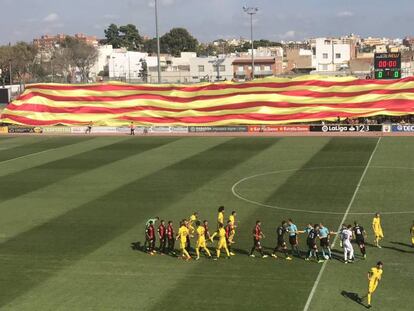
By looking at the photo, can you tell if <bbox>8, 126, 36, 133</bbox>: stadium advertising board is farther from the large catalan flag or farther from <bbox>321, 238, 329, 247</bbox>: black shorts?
<bbox>321, 238, 329, 247</bbox>: black shorts

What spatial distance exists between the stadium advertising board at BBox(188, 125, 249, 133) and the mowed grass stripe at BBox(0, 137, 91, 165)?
37.2 ft

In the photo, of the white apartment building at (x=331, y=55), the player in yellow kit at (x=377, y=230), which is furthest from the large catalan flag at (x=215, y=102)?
the white apartment building at (x=331, y=55)

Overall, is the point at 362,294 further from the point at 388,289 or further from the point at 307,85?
the point at 307,85

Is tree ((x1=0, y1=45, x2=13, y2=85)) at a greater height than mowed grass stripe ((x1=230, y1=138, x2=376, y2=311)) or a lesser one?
greater

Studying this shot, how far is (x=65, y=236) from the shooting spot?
76.5 ft

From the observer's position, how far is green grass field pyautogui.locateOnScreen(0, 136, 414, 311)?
17172mm

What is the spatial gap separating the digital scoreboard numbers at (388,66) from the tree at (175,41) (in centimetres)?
13857

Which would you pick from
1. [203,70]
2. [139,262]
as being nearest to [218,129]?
[139,262]

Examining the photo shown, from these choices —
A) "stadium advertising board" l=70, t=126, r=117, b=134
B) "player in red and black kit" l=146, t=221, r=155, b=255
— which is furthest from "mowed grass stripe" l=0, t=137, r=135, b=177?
"player in red and black kit" l=146, t=221, r=155, b=255

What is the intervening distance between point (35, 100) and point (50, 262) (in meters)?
47.0

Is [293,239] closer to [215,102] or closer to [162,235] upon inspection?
[162,235]

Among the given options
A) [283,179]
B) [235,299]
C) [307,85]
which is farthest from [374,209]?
[307,85]

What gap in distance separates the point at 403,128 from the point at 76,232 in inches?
1458

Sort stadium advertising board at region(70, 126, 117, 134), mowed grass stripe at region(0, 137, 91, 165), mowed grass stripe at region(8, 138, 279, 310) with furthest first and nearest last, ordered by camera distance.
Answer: stadium advertising board at region(70, 126, 117, 134) → mowed grass stripe at region(0, 137, 91, 165) → mowed grass stripe at region(8, 138, 279, 310)
